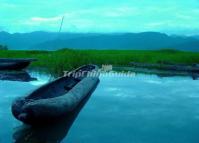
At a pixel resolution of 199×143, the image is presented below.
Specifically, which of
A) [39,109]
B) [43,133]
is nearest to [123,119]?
[43,133]

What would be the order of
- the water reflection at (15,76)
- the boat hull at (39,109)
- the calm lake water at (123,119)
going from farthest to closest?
the water reflection at (15,76), the calm lake water at (123,119), the boat hull at (39,109)

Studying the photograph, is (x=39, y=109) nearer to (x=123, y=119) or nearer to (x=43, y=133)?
(x=43, y=133)

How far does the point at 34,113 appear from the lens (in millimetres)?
7438

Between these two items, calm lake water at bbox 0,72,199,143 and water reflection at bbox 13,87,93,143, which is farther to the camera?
calm lake water at bbox 0,72,199,143

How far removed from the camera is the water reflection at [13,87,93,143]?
747 centimetres

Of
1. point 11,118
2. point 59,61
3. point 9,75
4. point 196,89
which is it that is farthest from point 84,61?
point 11,118

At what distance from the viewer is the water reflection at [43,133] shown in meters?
7.47

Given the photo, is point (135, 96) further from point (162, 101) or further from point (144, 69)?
point (144, 69)

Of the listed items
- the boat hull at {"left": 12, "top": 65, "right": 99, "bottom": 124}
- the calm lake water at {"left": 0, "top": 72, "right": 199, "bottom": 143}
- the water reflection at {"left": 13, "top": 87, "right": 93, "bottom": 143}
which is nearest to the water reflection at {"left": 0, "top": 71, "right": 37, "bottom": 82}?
the calm lake water at {"left": 0, "top": 72, "right": 199, "bottom": 143}

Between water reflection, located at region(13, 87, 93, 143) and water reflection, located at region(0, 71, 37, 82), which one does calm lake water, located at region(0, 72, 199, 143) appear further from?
water reflection, located at region(0, 71, 37, 82)

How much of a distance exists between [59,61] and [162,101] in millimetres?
9554

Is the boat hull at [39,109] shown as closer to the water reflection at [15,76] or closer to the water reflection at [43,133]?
the water reflection at [43,133]

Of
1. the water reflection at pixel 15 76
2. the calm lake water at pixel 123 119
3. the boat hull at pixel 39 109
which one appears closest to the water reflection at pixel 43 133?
the calm lake water at pixel 123 119

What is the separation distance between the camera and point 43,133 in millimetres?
7887
